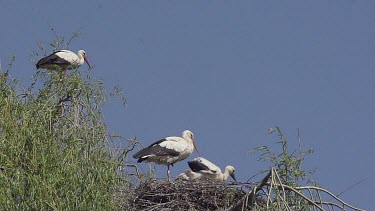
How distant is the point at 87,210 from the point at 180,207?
8.35ft

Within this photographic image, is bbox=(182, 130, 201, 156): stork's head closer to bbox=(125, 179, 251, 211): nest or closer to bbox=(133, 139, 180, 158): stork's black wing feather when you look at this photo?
bbox=(133, 139, 180, 158): stork's black wing feather

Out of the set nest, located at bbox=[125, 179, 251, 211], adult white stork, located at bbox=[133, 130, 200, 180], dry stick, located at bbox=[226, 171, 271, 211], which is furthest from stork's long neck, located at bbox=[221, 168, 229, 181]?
dry stick, located at bbox=[226, 171, 271, 211]

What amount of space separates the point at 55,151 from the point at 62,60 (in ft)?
13.4

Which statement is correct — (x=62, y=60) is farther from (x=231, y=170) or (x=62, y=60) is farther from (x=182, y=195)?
(x=182, y=195)

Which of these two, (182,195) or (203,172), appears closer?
(182,195)

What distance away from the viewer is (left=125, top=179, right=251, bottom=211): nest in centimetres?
1658

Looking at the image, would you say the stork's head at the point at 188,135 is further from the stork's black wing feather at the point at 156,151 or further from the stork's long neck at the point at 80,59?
the stork's long neck at the point at 80,59

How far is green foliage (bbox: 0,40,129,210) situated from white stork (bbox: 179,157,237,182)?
2199 mm

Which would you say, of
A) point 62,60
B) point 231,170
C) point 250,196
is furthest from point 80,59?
point 250,196

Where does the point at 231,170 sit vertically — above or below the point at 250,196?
above

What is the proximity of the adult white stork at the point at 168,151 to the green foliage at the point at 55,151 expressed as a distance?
88.6 inches

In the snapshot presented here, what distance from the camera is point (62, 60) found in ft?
62.3

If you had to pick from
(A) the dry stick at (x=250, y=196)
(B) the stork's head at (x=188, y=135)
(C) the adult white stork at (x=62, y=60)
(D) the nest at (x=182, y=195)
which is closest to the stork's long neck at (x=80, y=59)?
(C) the adult white stork at (x=62, y=60)

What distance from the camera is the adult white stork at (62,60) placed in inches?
702
